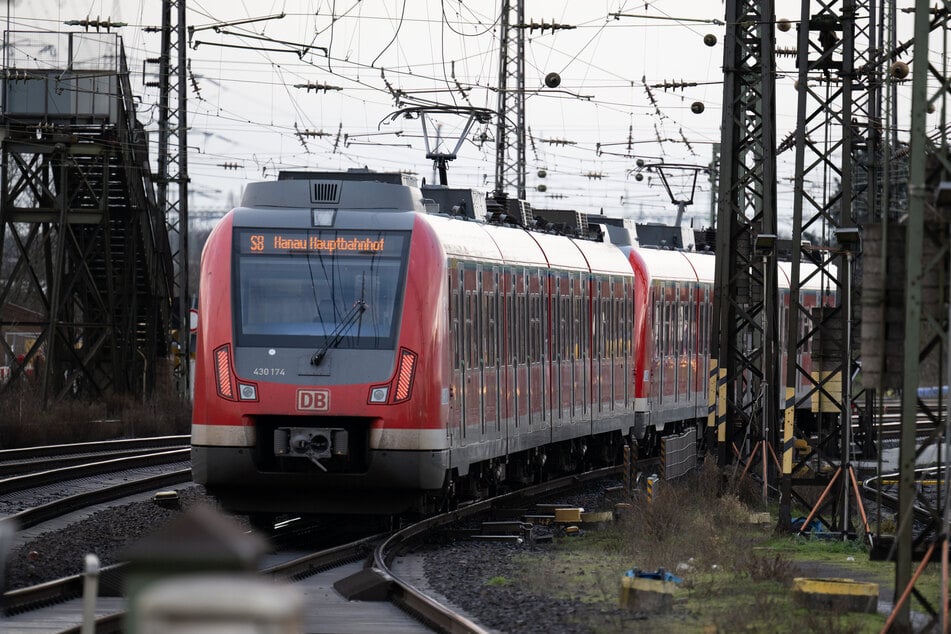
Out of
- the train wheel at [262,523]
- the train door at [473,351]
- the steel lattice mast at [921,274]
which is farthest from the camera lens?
the train wheel at [262,523]

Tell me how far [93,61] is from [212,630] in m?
32.6

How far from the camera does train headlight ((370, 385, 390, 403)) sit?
15781mm

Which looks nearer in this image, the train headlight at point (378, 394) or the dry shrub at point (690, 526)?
the dry shrub at point (690, 526)

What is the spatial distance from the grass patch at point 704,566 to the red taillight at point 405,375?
1872mm

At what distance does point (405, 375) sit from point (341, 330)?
0.73 metres

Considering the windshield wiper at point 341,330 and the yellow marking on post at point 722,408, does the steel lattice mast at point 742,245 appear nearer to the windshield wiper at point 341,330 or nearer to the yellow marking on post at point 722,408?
the yellow marking on post at point 722,408

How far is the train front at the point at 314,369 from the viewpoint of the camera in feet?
51.9

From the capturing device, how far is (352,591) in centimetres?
1299

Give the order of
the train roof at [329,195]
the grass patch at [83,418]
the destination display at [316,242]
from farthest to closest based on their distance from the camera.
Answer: the grass patch at [83,418] → the train roof at [329,195] → the destination display at [316,242]

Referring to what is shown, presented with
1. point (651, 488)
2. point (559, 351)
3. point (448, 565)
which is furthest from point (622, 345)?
point (448, 565)

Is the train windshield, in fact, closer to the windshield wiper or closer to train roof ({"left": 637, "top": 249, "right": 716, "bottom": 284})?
the windshield wiper

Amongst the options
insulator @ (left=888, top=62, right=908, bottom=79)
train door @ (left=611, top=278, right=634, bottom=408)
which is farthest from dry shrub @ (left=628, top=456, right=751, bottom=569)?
insulator @ (left=888, top=62, right=908, bottom=79)

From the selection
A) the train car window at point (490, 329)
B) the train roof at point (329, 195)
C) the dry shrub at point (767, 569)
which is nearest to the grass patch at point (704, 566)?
the dry shrub at point (767, 569)

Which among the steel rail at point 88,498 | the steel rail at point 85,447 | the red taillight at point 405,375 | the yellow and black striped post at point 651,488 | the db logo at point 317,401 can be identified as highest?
the red taillight at point 405,375
